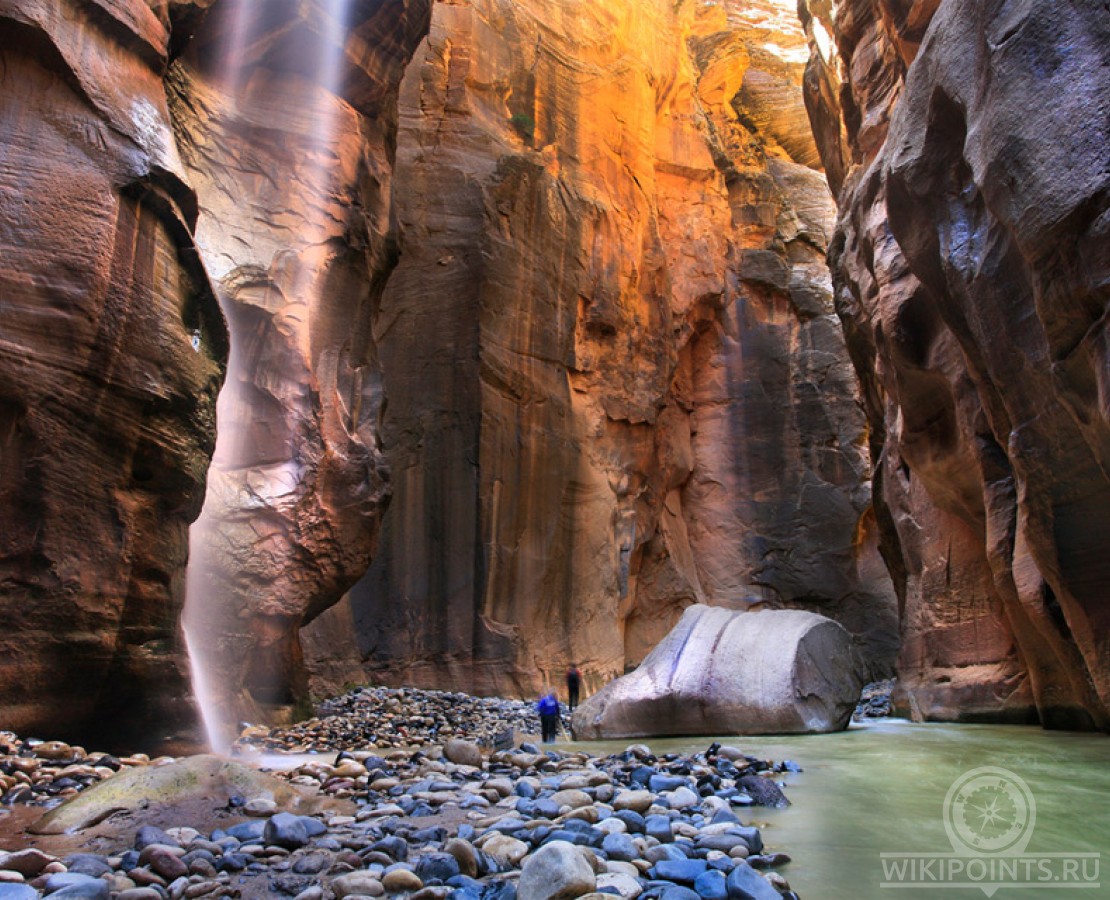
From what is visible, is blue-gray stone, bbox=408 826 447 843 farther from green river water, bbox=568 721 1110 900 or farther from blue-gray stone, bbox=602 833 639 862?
green river water, bbox=568 721 1110 900

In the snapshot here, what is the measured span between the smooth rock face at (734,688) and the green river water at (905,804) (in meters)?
1.22

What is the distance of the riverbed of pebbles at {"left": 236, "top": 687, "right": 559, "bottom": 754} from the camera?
33.2 ft

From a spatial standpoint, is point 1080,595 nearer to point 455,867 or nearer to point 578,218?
point 455,867

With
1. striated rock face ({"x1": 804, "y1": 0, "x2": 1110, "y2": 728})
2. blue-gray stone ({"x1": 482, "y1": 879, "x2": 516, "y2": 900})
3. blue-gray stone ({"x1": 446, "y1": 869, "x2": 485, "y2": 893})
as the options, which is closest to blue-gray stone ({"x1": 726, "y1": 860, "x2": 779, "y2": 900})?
blue-gray stone ({"x1": 482, "y1": 879, "x2": 516, "y2": 900})

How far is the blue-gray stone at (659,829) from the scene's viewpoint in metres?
4.27

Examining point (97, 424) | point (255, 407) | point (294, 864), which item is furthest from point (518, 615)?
point (294, 864)

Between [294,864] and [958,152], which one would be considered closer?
[294,864]

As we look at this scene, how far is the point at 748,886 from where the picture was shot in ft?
10.6

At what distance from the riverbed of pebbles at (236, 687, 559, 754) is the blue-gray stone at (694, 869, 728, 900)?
703 centimetres

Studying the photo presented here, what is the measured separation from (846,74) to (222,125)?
1168 centimetres

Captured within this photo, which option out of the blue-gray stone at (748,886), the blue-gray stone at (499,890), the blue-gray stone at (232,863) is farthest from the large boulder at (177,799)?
the blue-gray stone at (748,886)

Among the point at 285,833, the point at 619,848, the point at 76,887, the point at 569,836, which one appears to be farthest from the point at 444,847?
the point at 76,887

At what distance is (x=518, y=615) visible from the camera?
1828cm

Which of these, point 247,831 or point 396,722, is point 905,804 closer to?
point 247,831
